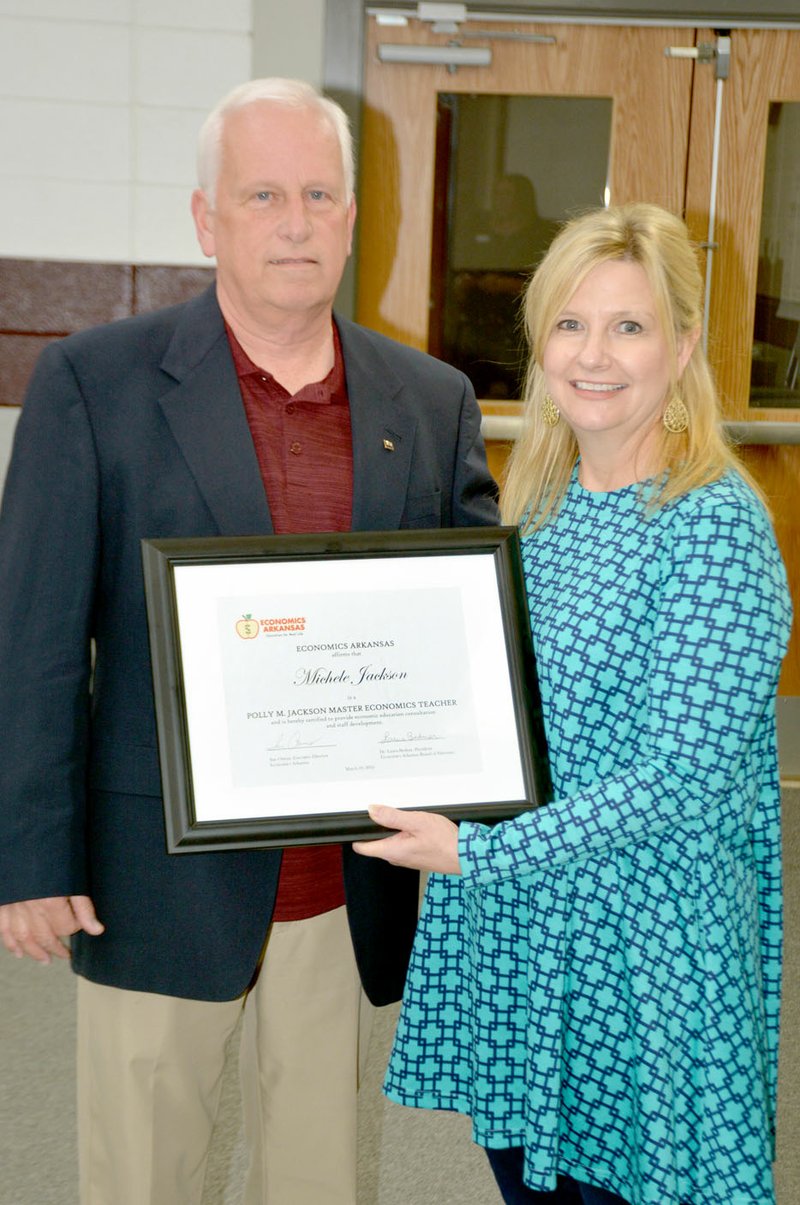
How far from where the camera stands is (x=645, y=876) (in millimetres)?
1273

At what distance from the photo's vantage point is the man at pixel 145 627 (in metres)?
1.39

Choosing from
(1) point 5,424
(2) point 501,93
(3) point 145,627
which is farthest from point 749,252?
(3) point 145,627

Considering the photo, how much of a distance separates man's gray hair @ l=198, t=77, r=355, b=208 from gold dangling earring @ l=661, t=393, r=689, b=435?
1.71ft

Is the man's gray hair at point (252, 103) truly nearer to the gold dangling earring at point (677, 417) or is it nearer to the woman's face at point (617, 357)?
the woman's face at point (617, 357)

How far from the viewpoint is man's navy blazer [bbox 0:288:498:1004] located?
4.52 feet

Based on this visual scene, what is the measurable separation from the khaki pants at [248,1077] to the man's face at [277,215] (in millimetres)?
777

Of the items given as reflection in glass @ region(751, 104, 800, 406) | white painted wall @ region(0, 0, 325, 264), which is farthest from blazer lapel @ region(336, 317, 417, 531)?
reflection in glass @ region(751, 104, 800, 406)

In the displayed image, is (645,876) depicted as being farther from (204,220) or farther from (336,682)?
(204,220)

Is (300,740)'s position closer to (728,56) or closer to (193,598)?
(193,598)

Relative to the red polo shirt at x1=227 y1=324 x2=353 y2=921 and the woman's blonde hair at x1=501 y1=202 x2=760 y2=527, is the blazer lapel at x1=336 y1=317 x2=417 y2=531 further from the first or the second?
the woman's blonde hair at x1=501 y1=202 x2=760 y2=527

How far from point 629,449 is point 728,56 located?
3121 millimetres

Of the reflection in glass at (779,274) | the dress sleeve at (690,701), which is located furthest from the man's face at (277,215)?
the reflection in glass at (779,274)

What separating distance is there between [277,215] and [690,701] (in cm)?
78

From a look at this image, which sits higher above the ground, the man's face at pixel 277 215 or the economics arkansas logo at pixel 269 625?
the man's face at pixel 277 215
